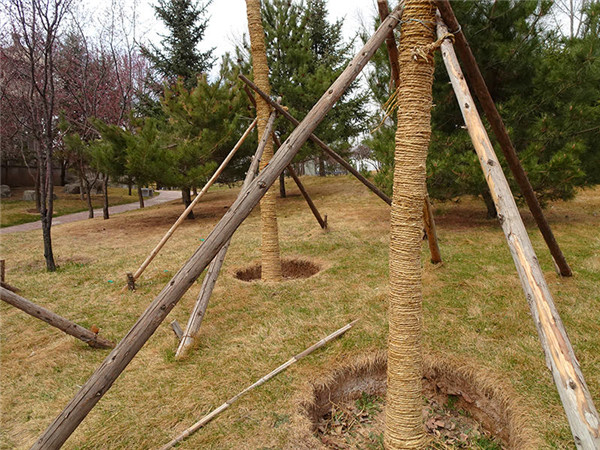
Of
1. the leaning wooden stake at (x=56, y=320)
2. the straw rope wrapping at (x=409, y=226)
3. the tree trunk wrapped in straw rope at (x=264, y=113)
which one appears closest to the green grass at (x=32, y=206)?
the leaning wooden stake at (x=56, y=320)

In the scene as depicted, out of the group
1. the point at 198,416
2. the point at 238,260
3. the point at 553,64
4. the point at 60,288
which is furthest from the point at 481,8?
the point at 60,288

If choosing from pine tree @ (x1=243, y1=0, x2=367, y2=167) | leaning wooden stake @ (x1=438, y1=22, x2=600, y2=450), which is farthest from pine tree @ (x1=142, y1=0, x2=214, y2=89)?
leaning wooden stake @ (x1=438, y1=22, x2=600, y2=450)

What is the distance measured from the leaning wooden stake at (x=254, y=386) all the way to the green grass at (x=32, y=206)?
13.5 metres

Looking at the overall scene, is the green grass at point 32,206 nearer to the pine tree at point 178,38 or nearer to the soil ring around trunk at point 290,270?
the pine tree at point 178,38

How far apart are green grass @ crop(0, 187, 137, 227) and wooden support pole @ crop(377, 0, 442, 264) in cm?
1393

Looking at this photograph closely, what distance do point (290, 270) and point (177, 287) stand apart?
399 centimetres

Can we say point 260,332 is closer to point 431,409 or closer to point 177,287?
point 431,409

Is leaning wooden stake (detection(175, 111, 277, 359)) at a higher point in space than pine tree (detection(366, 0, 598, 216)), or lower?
lower

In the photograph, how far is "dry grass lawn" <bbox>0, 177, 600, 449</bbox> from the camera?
7.78 feet

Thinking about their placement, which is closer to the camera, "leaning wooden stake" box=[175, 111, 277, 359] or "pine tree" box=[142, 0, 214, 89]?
"leaning wooden stake" box=[175, 111, 277, 359]

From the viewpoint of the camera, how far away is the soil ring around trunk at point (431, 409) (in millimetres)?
2264

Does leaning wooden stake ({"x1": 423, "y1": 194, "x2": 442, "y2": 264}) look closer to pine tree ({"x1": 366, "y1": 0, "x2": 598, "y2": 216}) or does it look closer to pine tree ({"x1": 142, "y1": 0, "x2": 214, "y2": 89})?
pine tree ({"x1": 366, "y1": 0, "x2": 598, "y2": 216})

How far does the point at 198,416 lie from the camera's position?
2.40 meters

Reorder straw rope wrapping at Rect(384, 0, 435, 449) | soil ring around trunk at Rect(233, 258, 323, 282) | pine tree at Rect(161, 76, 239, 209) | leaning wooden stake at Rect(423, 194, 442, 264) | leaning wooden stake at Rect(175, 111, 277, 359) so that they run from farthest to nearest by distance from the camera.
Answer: pine tree at Rect(161, 76, 239, 209)
soil ring around trunk at Rect(233, 258, 323, 282)
leaning wooden stake at Rect(423, 194, 442, 264)
leaning wooden stake at Rect(175, 111, 277, 359)
straw rope wrapping at Rect(384, 0, 435, 449)
